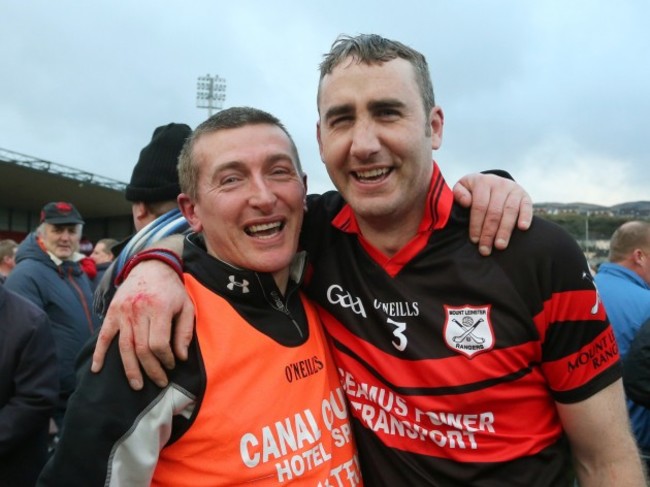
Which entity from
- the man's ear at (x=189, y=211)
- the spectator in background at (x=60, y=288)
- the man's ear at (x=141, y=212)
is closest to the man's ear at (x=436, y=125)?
the man's ear at (x=189, y=211)

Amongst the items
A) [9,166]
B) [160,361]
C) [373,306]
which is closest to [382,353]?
[373,306]

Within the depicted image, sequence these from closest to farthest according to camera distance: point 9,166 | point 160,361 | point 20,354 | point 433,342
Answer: point 160,361 < point 433,342 < point 20,354 < point 9,166

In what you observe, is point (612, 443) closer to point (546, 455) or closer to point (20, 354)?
point (546, 455)

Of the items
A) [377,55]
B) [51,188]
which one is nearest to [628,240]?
[377,55]

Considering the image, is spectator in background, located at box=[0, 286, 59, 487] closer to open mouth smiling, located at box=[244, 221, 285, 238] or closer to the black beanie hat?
the black beanie hat

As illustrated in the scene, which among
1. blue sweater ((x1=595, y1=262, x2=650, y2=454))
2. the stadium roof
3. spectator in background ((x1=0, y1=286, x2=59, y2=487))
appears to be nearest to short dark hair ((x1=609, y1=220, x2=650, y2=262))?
blue sweater ((x1=595, y1=262, x2=650, y2=454))

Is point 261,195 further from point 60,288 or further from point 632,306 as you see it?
point 60,288

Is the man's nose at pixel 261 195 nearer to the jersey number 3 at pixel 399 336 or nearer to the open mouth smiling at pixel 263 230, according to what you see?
the open mouth smiling at pixel 263 230

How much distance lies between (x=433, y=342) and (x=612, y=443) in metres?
0.64

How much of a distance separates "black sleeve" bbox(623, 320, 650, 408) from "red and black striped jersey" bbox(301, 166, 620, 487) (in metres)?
2.02

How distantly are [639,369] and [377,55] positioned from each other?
2.84 meters

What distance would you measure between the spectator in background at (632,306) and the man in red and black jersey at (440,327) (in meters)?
2.03

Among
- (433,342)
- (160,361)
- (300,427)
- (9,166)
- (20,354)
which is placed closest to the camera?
(160,361)

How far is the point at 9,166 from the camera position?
20.4m
